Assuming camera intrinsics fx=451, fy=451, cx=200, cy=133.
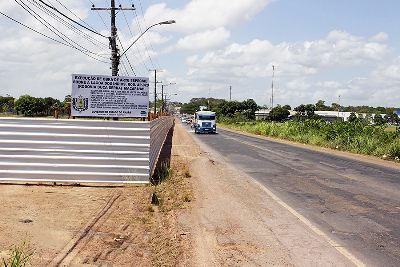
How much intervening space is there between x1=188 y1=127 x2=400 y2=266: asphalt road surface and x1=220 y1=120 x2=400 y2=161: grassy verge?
822 cm

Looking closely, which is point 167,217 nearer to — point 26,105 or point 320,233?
point 320,233

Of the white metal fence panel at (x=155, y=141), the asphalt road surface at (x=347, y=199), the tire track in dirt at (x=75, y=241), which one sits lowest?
the asphalt road surface at (x=347, y=199)

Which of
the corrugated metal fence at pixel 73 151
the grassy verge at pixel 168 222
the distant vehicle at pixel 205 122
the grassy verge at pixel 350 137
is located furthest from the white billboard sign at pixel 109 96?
the distant vehicle at pixel 205 122

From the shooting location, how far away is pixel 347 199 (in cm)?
1188

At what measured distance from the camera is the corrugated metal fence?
12359mm

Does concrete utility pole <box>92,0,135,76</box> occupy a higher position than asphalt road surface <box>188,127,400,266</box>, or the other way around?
concrete utility pole <box>92,0,135,76</box>

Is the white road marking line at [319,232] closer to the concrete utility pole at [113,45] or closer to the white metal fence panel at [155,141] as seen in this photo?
the white metal fence panel at [155,141]

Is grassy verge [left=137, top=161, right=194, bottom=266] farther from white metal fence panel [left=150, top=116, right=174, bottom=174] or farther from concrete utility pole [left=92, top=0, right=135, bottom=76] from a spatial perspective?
concrete utility pole [left=92, top=0, right=135, bottom=76]

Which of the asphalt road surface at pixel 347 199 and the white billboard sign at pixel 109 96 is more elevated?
the white billboard sign at pixel 109 96

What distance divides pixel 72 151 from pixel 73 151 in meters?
0.03

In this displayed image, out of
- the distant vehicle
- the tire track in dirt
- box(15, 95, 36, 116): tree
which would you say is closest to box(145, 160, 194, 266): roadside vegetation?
the tire track in dirt

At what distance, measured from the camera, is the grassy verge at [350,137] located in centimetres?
2819

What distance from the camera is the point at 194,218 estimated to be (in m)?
9.37

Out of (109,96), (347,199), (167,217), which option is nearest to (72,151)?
(109,96)
